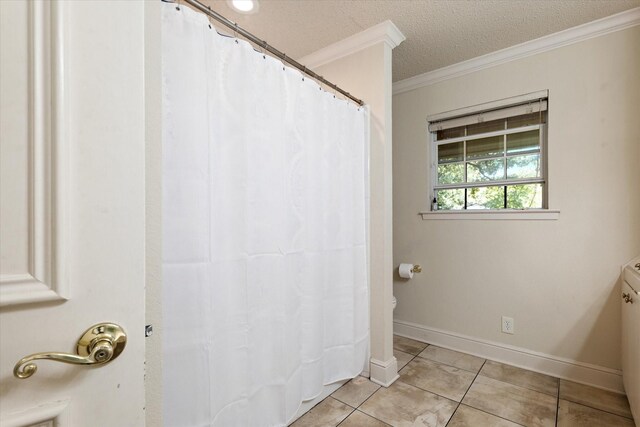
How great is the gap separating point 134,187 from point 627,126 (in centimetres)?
262

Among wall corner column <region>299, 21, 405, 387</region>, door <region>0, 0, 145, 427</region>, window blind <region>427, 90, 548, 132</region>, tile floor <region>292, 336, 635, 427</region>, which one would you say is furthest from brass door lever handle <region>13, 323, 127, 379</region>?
window blind <region>427, 90, 548, 132</region>

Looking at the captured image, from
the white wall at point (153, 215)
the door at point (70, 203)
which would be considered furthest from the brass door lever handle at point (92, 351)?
the white wall at point (153, 215)

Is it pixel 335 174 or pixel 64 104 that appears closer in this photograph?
pixel 64 104

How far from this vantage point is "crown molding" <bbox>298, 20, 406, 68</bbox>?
1.91 m

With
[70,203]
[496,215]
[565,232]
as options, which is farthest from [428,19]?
[70,203]

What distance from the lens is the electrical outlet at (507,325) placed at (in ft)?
7.16

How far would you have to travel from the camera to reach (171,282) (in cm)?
101

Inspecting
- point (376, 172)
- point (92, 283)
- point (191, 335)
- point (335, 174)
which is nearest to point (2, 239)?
point (92, 283)

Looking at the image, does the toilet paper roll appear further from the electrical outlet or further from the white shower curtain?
the white shower curtain

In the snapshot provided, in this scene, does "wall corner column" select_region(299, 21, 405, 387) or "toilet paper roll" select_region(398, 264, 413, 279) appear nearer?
"wall corner column" select_region(299, 21, 405, 387)

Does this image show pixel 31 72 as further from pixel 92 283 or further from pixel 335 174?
pixel 335 174

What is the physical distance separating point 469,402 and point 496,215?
1294mm

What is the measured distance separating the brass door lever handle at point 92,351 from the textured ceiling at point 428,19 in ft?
6.17

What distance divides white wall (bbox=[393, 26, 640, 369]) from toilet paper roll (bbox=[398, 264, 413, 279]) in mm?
192
